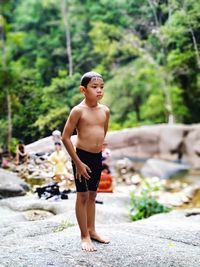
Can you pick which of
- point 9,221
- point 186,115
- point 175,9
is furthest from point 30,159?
point 186,115

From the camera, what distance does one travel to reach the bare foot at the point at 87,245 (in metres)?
2.54

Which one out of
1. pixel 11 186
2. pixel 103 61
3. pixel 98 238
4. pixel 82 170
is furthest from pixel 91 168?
pixel 103 61

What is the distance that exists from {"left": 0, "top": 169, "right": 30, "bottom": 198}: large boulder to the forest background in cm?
69

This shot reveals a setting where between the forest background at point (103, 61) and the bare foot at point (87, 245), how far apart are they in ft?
4.31

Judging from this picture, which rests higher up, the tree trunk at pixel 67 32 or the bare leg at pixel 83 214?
the tree trunk at pixel 67 32

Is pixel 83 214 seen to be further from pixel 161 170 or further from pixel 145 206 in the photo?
pixel 161 170

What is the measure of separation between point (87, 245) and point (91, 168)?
49cm

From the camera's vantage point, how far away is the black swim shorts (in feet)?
8.49

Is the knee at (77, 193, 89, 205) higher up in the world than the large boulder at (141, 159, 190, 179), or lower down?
higher up

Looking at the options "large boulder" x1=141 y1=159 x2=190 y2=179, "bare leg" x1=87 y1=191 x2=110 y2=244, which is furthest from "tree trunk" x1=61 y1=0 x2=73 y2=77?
"bare leg" x1=87 y1=191 x2=110 y2=244

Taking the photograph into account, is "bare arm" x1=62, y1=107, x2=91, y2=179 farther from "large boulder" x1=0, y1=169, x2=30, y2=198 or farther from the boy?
"large boulder" x1=0, y1=169, x2=30, y2=198

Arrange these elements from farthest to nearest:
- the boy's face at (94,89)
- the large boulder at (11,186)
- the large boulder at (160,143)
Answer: the large boulder at (160,143) < the large boulder at (11,186) < the boy's face at (94,89)

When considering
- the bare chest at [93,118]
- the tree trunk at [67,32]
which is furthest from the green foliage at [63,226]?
the tree trunk at [67,32]

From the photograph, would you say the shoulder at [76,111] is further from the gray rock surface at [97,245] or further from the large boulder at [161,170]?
the large boulder at [161,170]
